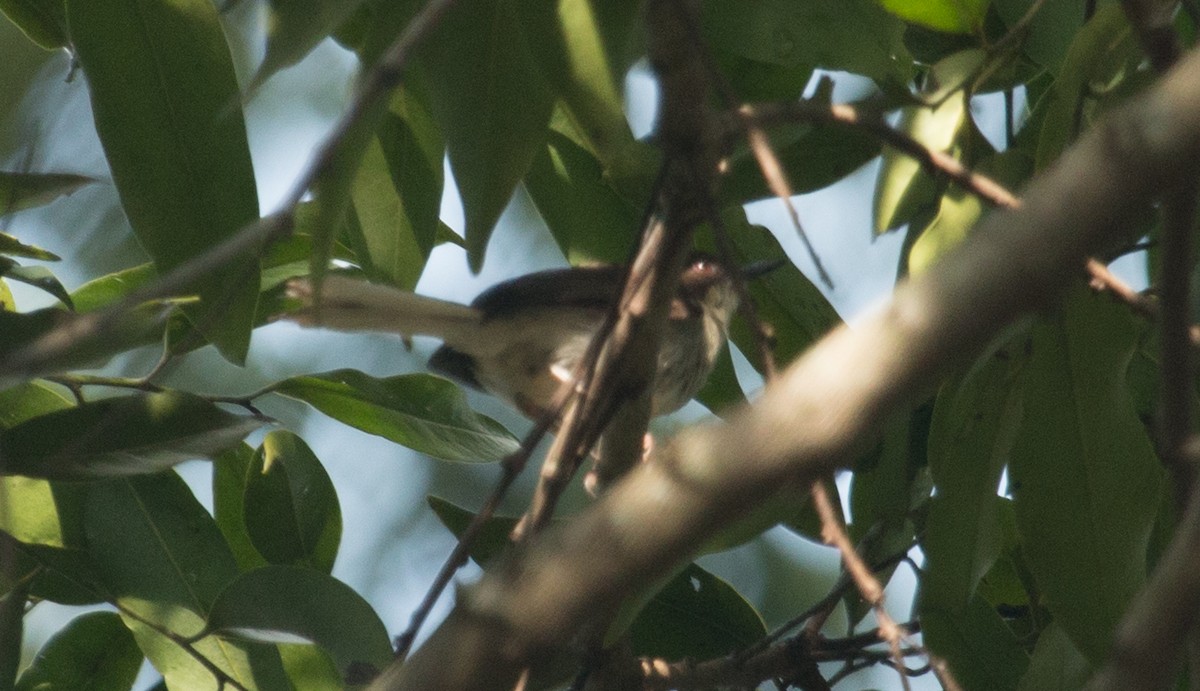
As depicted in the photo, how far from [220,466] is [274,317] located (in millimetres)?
307

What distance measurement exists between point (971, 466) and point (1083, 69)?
57 cm

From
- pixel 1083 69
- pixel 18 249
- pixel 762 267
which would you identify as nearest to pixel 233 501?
pixel 18 249

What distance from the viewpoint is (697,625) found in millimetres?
2486

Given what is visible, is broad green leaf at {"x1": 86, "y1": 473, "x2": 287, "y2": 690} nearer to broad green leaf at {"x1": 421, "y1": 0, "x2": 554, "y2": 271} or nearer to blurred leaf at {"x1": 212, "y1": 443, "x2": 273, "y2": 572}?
blurred leaf at {"x1": 212, "y1": 443, "x2": 273, "y2": 572}

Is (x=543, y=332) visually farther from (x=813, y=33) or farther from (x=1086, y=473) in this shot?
(x=1086, y=473)

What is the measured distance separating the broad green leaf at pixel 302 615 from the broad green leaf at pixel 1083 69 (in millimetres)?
1204

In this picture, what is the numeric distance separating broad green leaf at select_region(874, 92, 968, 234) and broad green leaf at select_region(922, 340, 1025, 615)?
0.24 metres

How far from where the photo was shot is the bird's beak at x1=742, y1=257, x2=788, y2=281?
2.27m

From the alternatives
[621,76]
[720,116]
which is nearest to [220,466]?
[621,76]

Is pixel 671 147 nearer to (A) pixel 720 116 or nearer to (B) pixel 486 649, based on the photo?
(A) pixel 720 116

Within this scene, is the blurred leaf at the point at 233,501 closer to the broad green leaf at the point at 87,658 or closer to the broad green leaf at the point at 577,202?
the broad green leaf at the point at 87,658

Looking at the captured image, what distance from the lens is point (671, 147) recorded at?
130 cm

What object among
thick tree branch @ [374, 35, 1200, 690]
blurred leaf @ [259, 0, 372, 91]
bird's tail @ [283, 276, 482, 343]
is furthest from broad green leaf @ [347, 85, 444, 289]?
thick tree branch @ [374, 35, 1200, 690]

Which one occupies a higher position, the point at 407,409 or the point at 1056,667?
the point at 407,409
